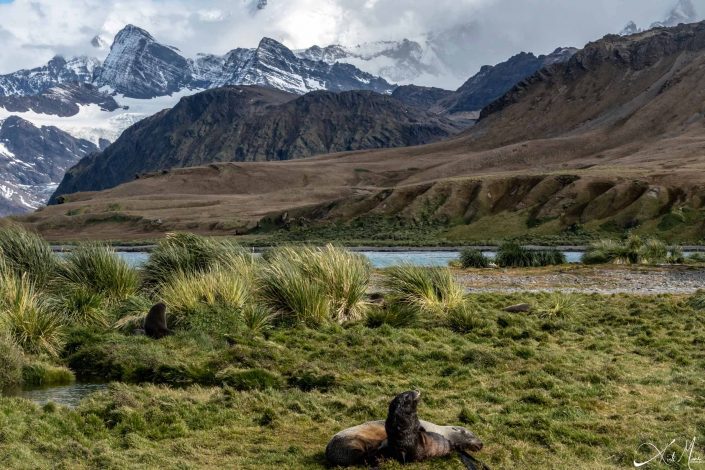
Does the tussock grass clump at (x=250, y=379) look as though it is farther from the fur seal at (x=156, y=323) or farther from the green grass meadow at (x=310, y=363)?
the fur seal at (x=156, y=323)

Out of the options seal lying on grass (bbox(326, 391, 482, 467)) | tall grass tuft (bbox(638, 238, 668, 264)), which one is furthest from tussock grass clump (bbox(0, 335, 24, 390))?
tall grass tuft (bbox(638, 238, 668, 264))

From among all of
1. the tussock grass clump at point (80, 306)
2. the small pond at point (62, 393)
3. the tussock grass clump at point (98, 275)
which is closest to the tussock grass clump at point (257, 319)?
the tussock grass clump at point (80, 306)

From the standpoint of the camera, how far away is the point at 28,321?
576 inches

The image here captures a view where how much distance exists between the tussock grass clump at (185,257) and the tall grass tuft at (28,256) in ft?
7.88

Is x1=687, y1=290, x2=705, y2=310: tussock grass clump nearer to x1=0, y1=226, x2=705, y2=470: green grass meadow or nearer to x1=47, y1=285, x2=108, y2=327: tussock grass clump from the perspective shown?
x1=0, y1=226, x2=705, y2=470: green grass meadow

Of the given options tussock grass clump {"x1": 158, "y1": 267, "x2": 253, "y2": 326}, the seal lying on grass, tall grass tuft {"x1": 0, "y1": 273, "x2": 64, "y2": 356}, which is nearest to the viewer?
the seal lying on grass

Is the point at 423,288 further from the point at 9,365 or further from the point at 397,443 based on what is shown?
the point at 397,443

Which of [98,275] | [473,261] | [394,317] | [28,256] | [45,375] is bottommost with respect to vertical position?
[45,375]

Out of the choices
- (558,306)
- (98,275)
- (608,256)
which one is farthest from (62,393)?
(608,256)

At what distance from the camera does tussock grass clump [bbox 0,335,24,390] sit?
12469mm

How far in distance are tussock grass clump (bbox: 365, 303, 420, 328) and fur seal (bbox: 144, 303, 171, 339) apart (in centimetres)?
439

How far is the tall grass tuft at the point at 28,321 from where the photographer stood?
563 inches

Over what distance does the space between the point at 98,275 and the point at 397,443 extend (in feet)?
38.9

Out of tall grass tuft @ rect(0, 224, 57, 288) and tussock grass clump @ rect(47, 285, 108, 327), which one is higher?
tall grass tuft @ rect(0, 224, 57, 288)
